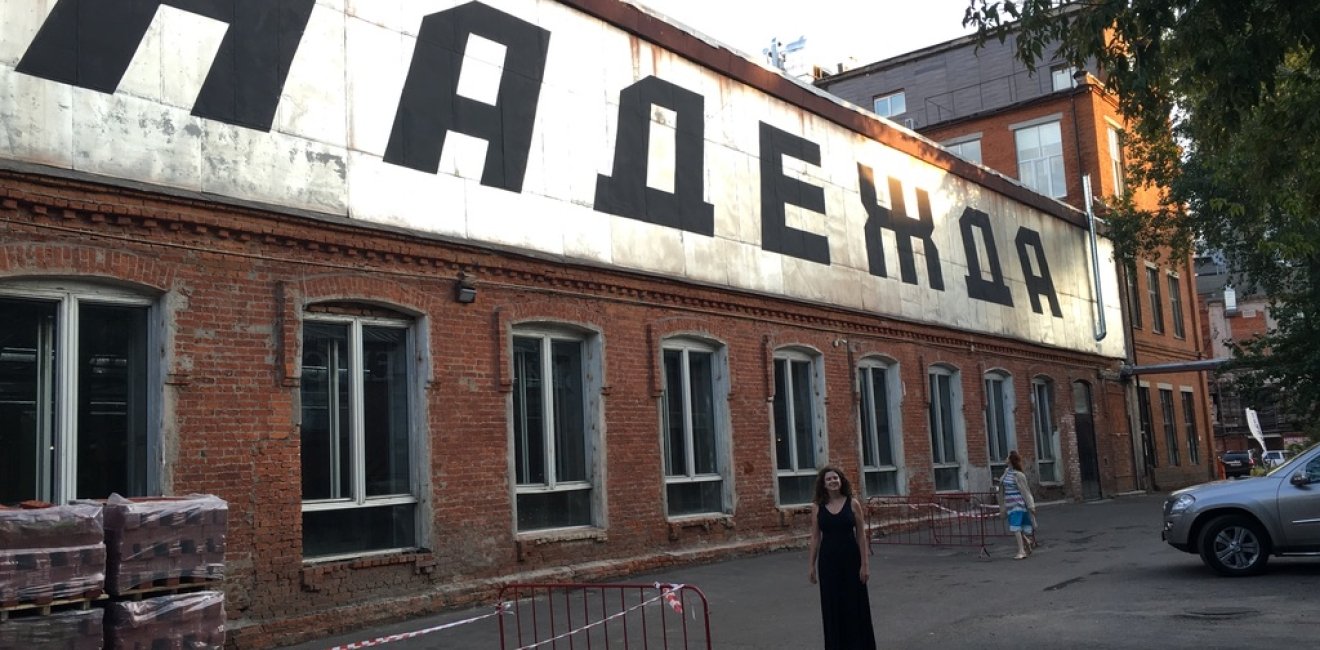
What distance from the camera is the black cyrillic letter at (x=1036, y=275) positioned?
89.5 feet

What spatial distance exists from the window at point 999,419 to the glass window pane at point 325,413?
54.4 feet

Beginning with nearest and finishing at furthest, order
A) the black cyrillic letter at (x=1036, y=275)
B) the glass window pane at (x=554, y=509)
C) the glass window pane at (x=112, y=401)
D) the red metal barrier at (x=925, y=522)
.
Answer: the glass window pane at (x=112, y=401)
the glass window pane at (x=554, y=509)
the red metal barrier at (x=925, y=522)
the black cyrillic letter at (x=1036, y=275)

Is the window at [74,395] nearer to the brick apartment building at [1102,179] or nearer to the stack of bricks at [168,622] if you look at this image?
the stack of bricks at [168,622]

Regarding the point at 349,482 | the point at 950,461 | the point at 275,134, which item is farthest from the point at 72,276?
the point at 950,461

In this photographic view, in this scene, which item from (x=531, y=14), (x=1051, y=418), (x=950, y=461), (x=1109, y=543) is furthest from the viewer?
(x=1051, y=418)

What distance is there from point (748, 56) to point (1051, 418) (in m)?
14.4

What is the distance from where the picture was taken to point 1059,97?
3381cm

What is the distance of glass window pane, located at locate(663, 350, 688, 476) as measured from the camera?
15.8 m

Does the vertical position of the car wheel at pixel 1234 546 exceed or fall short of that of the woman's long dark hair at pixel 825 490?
it falls short

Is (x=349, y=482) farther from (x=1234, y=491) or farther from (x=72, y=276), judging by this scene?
(x=1234, y=491)

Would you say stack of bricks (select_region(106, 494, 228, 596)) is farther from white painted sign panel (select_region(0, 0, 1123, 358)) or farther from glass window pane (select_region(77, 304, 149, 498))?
white painted sign panel (select_region(0, 0, 1123, 358))

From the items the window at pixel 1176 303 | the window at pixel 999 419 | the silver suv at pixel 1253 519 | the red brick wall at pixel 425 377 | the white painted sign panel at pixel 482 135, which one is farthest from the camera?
the window at pixel 1176 303

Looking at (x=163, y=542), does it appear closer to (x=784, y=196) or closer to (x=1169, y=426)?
(x=784, y=196)

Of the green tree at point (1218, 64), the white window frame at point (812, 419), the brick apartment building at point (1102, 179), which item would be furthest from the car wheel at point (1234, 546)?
the brick apartment building at point (1102, 179)
